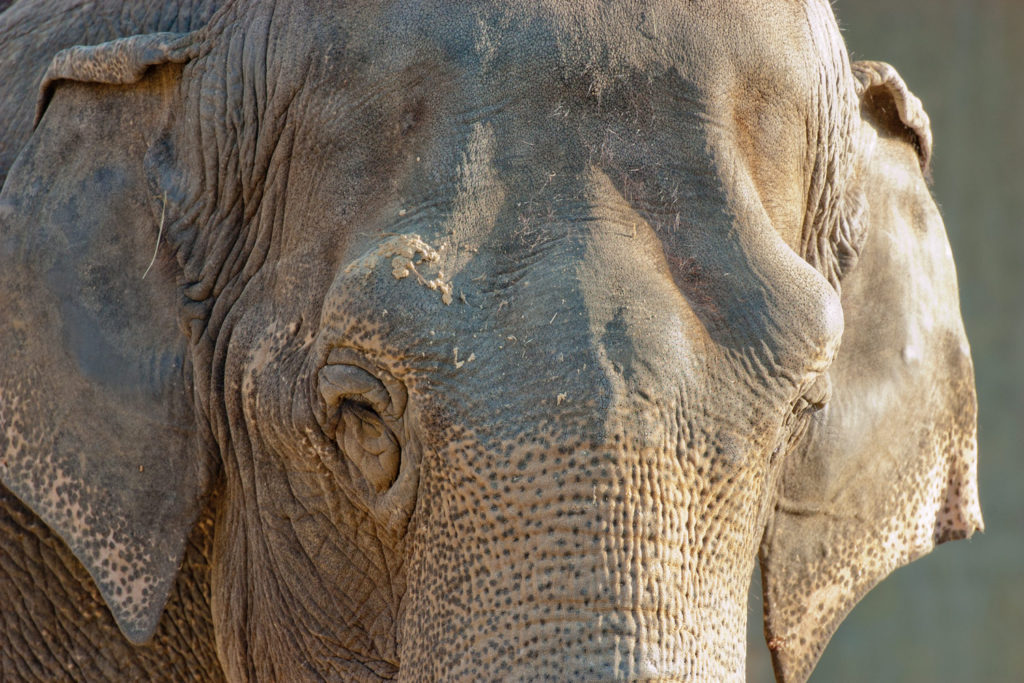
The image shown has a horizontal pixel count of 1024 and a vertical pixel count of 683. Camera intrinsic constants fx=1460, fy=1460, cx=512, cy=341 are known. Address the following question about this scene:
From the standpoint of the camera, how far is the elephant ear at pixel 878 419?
8.45ft

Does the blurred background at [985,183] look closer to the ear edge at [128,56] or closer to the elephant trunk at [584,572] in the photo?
the ear edge at [128,56]

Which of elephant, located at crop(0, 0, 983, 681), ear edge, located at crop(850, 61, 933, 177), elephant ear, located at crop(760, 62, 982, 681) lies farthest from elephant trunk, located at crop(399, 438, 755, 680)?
ear edge, located at crop(850, 61, 933, 177)

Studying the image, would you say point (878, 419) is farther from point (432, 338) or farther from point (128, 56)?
point (128, 56)

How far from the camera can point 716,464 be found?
1888 millimetres

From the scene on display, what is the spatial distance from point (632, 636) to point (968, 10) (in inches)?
201

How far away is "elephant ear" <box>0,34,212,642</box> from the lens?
2277 mm

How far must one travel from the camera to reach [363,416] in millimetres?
2039

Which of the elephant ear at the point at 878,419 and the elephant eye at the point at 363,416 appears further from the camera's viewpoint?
the elephant ear at the point at 878,419

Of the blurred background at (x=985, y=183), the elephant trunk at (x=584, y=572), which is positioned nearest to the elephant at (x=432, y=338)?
the elephant trunk at (x=584, y=572)

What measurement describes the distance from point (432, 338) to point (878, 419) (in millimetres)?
1072

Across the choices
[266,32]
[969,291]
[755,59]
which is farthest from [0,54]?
[969,291]

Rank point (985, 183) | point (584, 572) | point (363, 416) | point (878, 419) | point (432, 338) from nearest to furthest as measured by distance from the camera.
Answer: point (584, 572) < point (432, 338) < point (363, 416) < point (878, 419) < point (985, 183)

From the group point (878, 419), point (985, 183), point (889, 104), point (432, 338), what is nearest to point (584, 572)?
point (432, 338)

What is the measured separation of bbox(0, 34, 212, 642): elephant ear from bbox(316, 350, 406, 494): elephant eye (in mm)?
336
